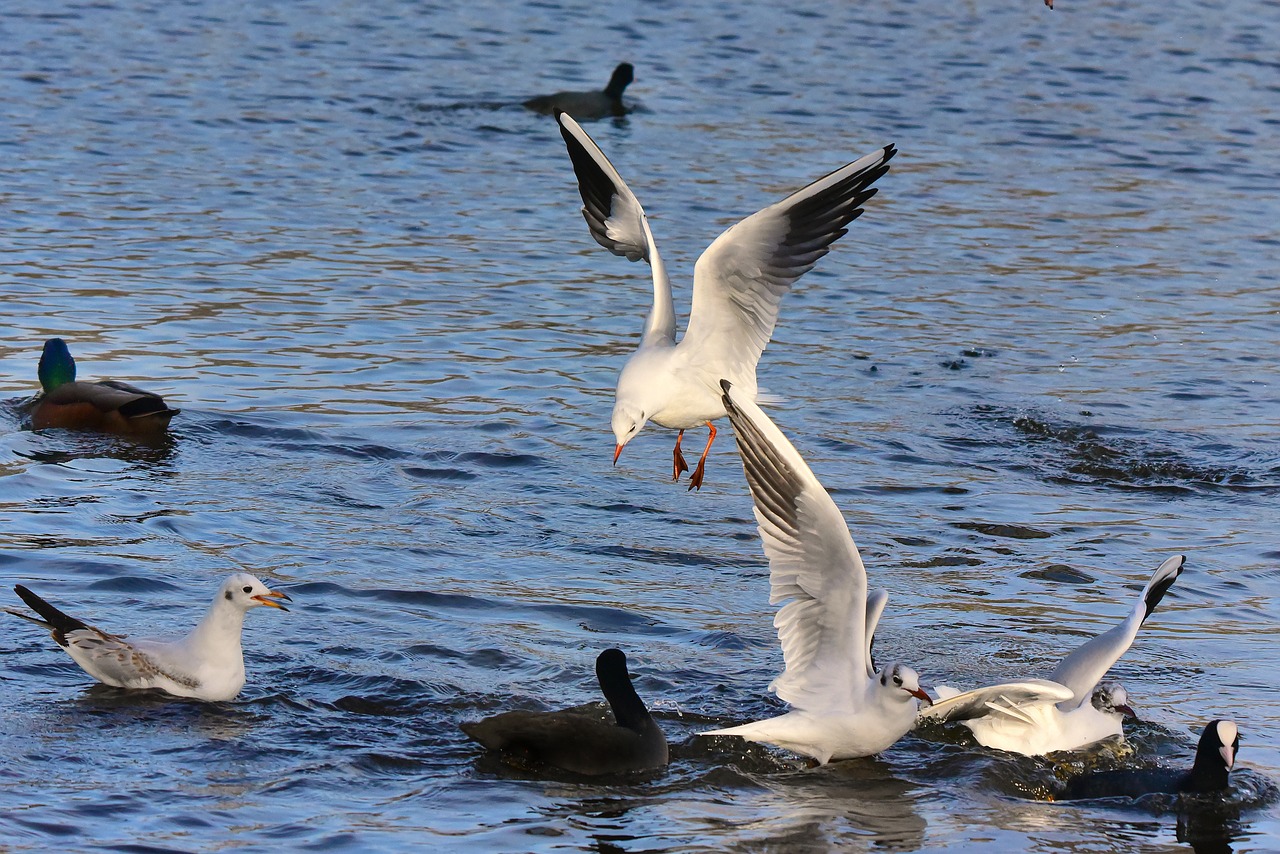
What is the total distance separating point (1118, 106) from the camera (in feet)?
77.6

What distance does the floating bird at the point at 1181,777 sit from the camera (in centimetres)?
720

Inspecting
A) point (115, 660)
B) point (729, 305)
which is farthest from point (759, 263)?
point (115, 660)

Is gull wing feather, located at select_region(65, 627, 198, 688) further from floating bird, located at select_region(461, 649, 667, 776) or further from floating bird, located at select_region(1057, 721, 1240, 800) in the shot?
Result: floating bird, located at select_region(1057, 721, 1240, 800)

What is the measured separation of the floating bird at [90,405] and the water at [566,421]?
0.56 ft

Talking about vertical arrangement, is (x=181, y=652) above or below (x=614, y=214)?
below

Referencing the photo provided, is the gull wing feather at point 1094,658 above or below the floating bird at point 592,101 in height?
below

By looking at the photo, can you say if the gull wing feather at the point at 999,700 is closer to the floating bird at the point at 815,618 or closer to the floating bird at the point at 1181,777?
the floating bird at the point at 815,618

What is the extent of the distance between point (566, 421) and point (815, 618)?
16.8ft

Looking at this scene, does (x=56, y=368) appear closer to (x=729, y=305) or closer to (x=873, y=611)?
(x=729, y=305)

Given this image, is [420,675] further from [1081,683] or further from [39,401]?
[39,401]

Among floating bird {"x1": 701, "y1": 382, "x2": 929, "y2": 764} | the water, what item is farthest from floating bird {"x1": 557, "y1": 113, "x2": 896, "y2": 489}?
floating bird {"x1": 701, "y1": 382, "x2": 929, "y2": 764}

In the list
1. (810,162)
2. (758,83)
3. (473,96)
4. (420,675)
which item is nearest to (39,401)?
(420,675)

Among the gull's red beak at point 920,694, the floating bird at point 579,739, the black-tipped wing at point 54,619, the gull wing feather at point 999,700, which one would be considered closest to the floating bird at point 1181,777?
the gull wing feather at point 999,700

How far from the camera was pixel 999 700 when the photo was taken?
7465mm
